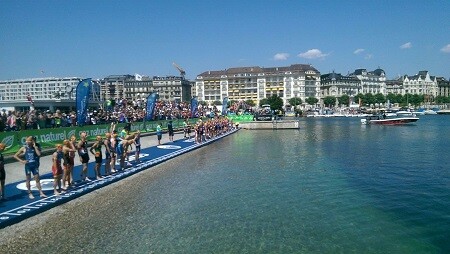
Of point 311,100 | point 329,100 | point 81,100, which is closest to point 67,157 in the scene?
point 81,100

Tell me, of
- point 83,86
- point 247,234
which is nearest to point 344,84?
point 83,86

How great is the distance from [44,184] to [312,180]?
11.6m

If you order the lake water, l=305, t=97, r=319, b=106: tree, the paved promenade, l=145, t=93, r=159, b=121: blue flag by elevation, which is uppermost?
l=305, t=97, r=319, b=106: tree

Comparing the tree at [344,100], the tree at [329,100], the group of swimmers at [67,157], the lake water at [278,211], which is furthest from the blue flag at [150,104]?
the tree at [344,100]

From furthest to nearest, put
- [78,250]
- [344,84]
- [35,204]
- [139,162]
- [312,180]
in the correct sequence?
[344,84] → [139,162] → [312,180] → [35,204] → [78,250]

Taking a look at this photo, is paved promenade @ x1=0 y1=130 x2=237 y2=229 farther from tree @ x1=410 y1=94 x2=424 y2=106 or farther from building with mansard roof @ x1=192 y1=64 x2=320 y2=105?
tree @ x1=410 y1=94 x2=424 y2=106

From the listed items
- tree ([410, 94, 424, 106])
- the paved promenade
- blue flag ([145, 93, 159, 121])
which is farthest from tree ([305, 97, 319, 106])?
the paved promenade

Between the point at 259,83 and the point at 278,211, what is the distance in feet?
538

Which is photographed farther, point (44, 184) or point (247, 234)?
point (44, 184)

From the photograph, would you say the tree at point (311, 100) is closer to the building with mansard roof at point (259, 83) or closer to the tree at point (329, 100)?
the building with mansard roof at point (259, 83)

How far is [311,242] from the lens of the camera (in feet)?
31.3

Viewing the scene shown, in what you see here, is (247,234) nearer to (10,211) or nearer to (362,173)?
(10,211)

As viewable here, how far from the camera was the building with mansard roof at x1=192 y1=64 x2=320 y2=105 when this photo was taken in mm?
171000

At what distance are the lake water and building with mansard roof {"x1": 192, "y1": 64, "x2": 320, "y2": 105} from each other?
499ft
